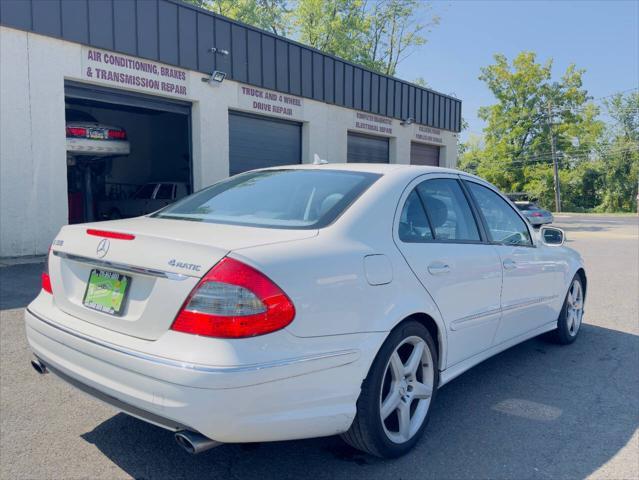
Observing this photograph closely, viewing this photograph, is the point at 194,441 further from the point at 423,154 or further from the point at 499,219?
the point at 423,154

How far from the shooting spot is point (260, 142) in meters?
13.9

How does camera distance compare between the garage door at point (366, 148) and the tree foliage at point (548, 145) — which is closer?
the garage door at point (366, 148)

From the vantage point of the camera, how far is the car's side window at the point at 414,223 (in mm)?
2982

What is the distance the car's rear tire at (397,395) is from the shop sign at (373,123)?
14.3m

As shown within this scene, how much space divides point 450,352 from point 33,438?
2.42m

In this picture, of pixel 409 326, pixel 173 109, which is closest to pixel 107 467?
pixel 409 326

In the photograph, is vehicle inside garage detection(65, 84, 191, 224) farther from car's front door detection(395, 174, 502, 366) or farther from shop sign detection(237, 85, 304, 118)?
car's front door detection(395, 174, 502, 366)

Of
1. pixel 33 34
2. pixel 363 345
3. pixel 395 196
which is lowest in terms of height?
pixel 363 345

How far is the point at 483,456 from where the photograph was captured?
2.86 meters

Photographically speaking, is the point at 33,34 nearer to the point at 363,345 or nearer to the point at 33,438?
the point at 33,438

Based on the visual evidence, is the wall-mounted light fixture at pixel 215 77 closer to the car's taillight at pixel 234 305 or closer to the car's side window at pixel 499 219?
the car's side window at pixel 499 219

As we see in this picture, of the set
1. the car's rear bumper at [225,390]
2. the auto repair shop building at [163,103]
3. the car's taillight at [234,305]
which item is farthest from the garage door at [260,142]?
the car's taillight at [234,305]

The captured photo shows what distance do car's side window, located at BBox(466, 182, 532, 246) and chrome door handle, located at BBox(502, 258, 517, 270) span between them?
151 mm

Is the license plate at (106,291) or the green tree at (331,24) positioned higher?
the green tree at (331,24)
